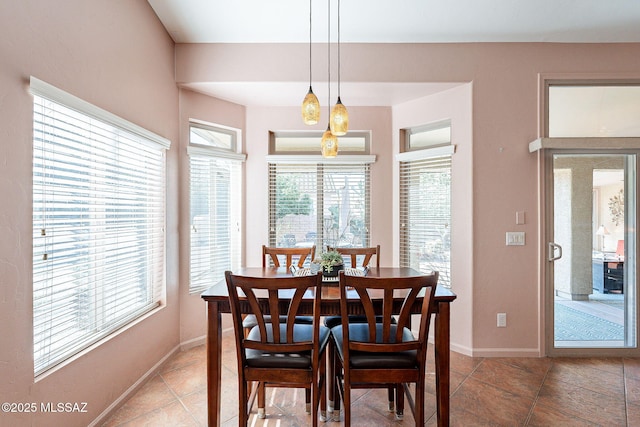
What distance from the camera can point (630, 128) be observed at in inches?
114

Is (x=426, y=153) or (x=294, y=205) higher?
(x=426, y=153)

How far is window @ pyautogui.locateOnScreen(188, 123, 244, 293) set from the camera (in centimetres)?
316

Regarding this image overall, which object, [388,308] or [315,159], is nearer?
[388,308]

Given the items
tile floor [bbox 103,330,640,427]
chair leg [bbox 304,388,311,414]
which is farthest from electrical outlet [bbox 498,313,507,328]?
chair leg [bbox 304,388,311,414]

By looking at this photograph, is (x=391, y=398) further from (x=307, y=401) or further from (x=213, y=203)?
(x=213, y=203)

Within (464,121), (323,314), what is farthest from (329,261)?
(464,121)

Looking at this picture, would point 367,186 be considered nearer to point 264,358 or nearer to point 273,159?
point 273,159

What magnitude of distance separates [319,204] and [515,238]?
2.01m

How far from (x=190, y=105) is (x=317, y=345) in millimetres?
2659

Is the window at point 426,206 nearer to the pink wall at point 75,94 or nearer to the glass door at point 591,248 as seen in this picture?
the glass door at point 591,248

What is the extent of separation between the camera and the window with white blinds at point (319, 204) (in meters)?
3.61

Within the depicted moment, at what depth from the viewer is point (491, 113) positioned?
9.68ft

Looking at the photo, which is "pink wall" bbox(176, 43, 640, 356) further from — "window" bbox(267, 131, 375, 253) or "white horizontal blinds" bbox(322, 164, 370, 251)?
"white horizontal blinds" bbox(322, 164, 370, 251)

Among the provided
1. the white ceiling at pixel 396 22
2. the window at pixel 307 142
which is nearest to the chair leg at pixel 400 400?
the window at pixel 307 142
